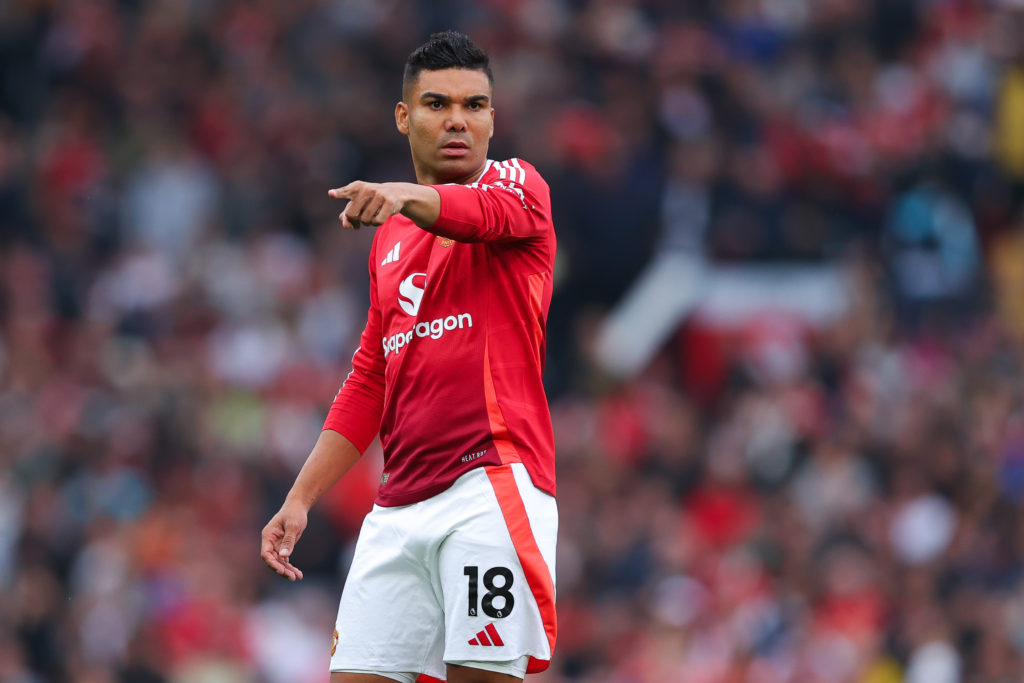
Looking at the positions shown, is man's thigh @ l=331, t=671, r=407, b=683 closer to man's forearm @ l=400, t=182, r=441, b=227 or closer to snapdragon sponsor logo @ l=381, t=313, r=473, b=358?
snapdragon sponsor logo @ l=381, t=313, r=473, b=358

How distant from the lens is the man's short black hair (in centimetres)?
506

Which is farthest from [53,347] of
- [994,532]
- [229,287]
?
[994,532]

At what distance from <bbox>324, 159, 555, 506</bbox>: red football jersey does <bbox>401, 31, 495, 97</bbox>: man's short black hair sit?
0.35 meters

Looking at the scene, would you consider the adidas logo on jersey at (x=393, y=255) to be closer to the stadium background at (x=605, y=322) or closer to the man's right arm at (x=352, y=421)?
the man's right arm at (x=352, y=421)

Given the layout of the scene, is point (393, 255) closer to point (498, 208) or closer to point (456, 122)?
point (456, 122)

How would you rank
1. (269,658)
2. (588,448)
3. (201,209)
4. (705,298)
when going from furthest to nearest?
(201,209) < (705,298) < (588,448) < (269,658)

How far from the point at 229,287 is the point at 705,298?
4001mm

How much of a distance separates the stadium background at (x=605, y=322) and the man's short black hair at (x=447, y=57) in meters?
5.70

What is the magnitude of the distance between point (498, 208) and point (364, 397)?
101 cm

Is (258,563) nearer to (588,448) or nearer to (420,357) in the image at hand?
(588,448)

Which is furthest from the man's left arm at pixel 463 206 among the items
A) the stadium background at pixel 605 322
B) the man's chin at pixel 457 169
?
the stadium background at pixel 605 322

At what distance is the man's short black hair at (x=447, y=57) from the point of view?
5059mm

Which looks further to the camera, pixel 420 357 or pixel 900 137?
pixel 900 137

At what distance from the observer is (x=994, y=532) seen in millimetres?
10172
